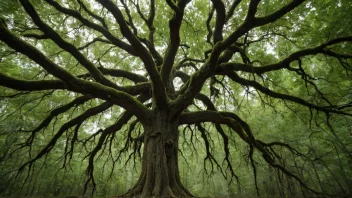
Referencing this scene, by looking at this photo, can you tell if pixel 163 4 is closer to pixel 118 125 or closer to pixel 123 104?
pixel 123 104

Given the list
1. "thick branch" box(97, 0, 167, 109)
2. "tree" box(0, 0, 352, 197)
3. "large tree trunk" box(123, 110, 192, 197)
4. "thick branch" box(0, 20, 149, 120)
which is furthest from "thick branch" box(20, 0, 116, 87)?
"large tree trunk" box(123, 110, 192, 197)

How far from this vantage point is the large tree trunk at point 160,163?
12.7ft

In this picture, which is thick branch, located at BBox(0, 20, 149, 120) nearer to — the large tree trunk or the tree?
the tree

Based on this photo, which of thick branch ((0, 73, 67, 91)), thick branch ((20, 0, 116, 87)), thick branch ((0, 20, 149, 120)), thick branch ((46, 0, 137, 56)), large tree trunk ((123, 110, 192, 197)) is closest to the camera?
thick branch ((0, 20, 149, 120))

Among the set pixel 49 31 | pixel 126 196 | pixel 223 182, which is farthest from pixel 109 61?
pixel 223 182

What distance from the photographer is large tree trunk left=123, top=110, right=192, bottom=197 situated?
12.7 feet

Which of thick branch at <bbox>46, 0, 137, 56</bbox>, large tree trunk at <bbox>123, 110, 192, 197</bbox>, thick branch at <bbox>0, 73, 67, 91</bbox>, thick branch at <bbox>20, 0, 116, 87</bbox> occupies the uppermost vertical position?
thick branch at <bbox>46, 0, 137, 56</bbox>

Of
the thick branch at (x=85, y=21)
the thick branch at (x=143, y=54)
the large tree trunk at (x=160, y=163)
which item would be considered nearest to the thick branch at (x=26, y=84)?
the thick branch at (x=85, y=21)

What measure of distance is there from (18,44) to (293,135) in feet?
53.8

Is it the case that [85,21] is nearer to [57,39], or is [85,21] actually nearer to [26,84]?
[57,39]

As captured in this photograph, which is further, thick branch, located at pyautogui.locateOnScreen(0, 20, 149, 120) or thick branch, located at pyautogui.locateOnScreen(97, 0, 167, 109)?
→ thick branch, located at pyautogui.locateOnScreen(97, 0, 167, 109)

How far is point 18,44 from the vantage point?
2.94 meters

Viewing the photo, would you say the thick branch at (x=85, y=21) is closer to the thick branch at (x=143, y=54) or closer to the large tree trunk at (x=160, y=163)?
the thick branch at (x=143, y=54)

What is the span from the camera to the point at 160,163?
4.17 meters
